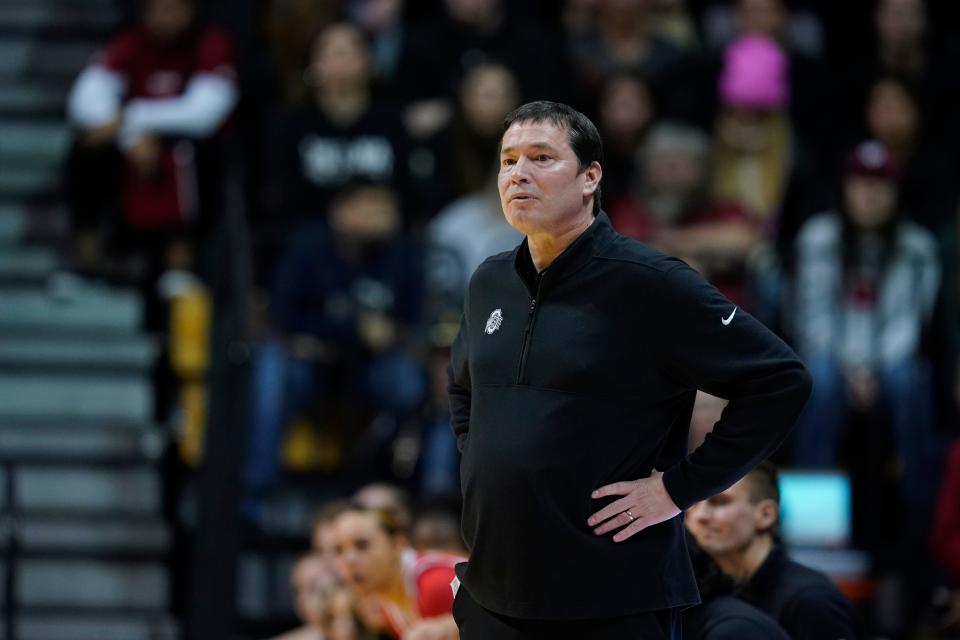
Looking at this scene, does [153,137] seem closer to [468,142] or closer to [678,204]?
[468,142]

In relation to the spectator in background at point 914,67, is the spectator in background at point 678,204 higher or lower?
lower

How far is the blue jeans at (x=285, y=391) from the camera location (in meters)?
8.45

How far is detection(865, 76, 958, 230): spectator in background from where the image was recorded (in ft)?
30.8

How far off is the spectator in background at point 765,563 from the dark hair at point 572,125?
1329 mm

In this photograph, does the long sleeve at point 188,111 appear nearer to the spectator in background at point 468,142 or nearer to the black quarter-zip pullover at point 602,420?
the spectator in background at point 468,142

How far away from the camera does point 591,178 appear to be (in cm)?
402

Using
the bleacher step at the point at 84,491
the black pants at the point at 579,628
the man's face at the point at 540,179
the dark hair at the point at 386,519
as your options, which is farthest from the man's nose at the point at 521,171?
the bleacher step at the point at 84,491

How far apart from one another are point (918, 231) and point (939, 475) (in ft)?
4.40

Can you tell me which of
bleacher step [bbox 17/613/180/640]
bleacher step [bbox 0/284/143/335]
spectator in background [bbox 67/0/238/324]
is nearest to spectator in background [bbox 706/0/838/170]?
spectator in background [bbox 67/0/238/324]

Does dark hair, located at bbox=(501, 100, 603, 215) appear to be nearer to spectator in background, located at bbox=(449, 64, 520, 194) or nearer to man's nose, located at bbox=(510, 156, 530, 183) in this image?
man's nose, located at bbox=(510, 156, 530, 183)

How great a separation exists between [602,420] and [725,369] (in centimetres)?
29

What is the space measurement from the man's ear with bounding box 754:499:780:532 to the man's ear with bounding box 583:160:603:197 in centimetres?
136

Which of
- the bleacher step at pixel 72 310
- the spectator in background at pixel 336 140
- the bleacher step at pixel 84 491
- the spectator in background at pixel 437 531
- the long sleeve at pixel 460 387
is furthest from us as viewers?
the bleacher step at pixel 72 310

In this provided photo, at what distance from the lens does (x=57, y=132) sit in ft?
34.6
